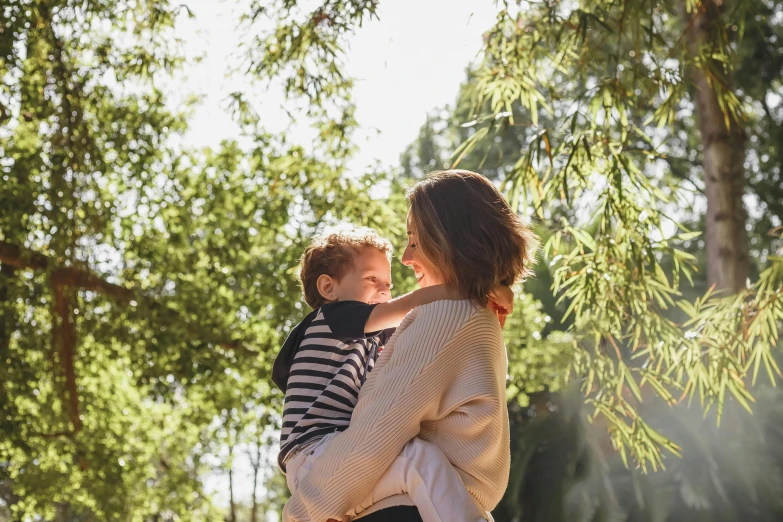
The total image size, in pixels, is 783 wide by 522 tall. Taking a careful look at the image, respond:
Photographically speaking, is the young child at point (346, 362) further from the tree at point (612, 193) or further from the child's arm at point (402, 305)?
the tree at point (612, 193)

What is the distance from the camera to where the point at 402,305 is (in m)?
2.06

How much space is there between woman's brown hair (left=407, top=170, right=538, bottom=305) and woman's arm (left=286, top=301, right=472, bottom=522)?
9cm

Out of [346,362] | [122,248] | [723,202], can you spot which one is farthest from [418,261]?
[723,202]

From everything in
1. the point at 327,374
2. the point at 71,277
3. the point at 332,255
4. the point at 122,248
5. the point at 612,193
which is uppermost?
the point at 122,248

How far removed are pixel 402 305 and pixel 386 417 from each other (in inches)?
11.5

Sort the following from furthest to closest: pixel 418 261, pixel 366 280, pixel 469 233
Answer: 1. pixel 366 280
2. pixel 418 261
3. pixel 469 233

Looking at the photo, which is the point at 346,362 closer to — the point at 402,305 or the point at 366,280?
Result: the point at 402,305

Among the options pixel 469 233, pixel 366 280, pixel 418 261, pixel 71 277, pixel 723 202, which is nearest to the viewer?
pixel 469 233

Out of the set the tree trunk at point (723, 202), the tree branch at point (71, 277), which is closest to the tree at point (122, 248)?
the tree branch at point (71, 277)

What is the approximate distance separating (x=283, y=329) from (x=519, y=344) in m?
2.47

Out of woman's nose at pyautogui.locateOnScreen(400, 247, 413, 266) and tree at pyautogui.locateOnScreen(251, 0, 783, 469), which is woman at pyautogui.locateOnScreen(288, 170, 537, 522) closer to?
woman's nose at pyautogui.locateOnScreen(400, 247, 413, 266)

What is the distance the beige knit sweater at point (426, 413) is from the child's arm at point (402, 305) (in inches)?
2.4

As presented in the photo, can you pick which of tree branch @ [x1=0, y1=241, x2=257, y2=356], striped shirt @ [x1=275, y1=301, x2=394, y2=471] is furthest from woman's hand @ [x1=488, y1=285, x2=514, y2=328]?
tree branch @ [x1=0, y1=241, x2=257, y2=356]

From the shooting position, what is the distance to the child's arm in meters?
2.04
